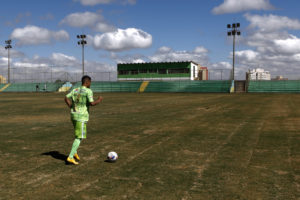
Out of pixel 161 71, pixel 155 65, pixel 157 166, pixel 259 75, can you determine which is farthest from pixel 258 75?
pixel 157 166

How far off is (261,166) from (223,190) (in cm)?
178

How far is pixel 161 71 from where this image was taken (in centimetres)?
7500

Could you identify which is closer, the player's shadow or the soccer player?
the soccer player

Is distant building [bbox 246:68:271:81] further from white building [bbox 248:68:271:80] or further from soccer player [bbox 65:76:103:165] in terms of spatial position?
soccer player [bbox 65:76:103:165]

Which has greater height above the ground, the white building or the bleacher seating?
the white building

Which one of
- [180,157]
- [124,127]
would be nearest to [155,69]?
[124,127]

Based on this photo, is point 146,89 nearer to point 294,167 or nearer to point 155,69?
point 155,69

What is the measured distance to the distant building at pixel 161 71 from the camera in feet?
237

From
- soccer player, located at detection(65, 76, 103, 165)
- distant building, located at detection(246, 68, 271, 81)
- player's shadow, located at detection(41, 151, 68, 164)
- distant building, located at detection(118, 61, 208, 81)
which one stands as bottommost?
player's shadow, located at detection(41, 151, 68, 164)

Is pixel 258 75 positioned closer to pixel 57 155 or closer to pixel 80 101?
pixel 57 155

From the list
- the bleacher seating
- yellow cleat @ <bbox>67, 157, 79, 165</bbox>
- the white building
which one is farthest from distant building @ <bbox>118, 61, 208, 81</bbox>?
yellow cleat @ <bbox>67, 157, 79, 165</bbox>

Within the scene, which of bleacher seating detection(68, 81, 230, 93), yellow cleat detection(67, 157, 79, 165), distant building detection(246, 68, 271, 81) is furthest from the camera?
distant building detection(246, 68, 271, 81)

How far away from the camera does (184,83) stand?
5600 centimetres

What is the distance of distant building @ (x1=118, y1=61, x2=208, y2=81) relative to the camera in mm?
72375
